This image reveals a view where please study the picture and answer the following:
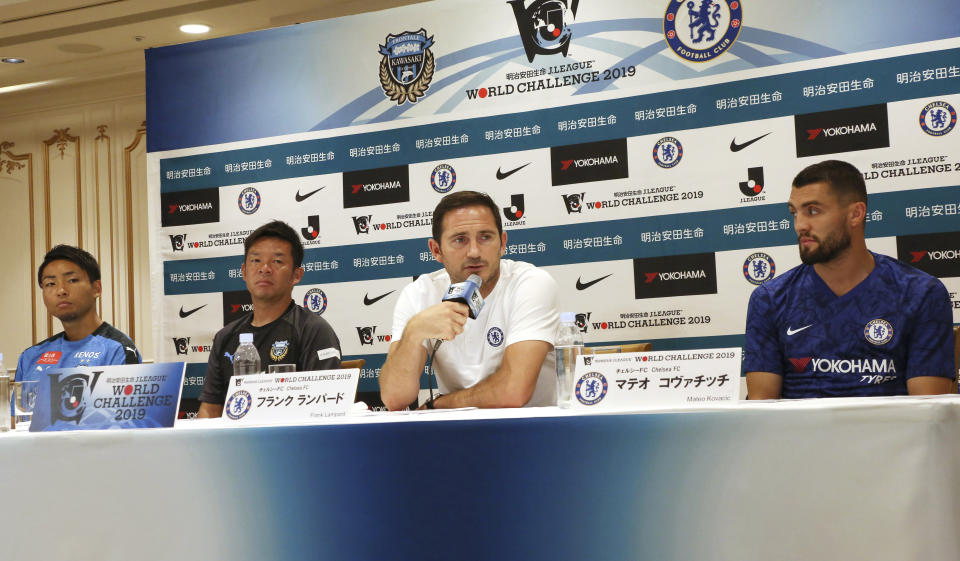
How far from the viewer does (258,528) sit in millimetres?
1289

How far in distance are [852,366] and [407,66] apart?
2.25m

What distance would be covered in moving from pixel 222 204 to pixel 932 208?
2859mm

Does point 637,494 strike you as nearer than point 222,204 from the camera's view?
Yes

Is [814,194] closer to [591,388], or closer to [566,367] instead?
[566,367]

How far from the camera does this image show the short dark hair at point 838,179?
224cm

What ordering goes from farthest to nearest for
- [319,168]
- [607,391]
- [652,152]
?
[319,168], [652,152], [607,391]

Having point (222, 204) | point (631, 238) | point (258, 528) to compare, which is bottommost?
point (258, 528)

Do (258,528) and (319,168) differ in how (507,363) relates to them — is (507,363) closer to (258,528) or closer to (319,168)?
(258,528)

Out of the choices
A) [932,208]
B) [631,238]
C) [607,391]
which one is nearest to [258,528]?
[607,391]

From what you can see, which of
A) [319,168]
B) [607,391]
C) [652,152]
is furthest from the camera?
[319,168]

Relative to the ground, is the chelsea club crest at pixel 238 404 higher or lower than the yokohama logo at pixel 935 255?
lower

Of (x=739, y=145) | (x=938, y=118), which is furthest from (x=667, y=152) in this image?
(x=938, y=118)

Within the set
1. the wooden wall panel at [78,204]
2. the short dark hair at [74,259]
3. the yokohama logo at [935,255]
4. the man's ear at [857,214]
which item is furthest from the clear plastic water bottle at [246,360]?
the wooden wall panel at [78,204]

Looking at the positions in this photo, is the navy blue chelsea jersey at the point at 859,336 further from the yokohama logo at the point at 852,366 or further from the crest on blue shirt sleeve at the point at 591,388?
the crest on blue shirt sleeve at the point at 591,388
